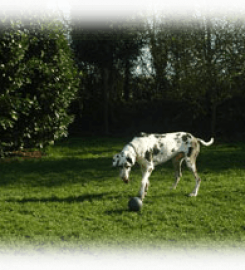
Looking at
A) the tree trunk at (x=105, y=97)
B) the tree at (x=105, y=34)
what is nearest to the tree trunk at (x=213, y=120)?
the tree at (x=105, y=34)

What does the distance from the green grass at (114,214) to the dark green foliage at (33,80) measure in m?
2.35

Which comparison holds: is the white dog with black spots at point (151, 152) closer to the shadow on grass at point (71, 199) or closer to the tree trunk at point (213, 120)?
the shadow on grass at point (71, 199)

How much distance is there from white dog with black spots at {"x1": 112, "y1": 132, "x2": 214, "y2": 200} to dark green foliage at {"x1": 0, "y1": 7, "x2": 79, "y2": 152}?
726 centimetres

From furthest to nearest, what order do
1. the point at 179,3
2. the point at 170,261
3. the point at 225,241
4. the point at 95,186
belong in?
the point at 179,3 → the point at 95,186 → the point at 225,241 → the point at 170,261

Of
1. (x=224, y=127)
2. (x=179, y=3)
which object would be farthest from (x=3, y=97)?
(x=224, y=127)

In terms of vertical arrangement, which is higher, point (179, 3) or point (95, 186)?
point (179, 3)

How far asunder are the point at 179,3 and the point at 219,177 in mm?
11421

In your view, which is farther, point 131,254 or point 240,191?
point 240,191

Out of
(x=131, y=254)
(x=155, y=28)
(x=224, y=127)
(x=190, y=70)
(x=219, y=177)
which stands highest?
(x=155, y=28)

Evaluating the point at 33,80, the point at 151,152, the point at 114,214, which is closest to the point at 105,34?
the point at 33,80

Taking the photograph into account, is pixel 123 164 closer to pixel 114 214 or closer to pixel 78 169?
pixel 114 214

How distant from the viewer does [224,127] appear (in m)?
20.1

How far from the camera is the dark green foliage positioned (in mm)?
12969

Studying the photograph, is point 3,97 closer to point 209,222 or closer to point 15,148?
point 15,148
